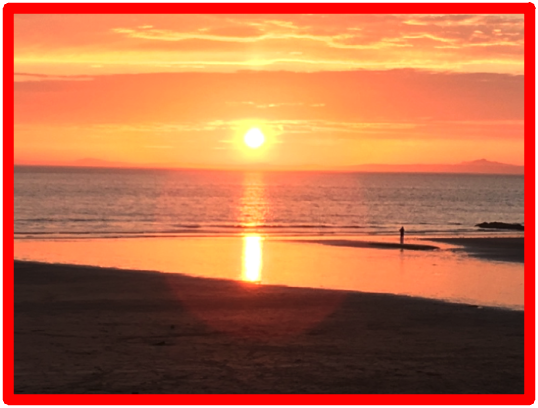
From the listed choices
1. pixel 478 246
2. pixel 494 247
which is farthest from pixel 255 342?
pixel 478 246

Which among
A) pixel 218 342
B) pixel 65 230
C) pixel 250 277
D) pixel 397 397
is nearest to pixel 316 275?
pixel 250 277

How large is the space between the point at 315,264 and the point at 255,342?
1906 cm

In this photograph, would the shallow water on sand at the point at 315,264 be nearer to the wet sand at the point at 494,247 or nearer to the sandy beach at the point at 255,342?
the wet sand at the point at 494,247

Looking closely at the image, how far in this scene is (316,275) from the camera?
3134 cm

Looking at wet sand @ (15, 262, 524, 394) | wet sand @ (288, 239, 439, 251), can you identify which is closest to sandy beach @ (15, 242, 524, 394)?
wet sand @ (15, 262, 524, 394)

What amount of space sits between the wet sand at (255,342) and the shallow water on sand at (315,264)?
3.16 m

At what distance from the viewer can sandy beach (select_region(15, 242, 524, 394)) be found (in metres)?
13.7

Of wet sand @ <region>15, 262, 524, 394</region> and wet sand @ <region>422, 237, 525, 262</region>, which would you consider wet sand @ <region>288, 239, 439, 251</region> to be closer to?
wet sand @ <region>422, 237, 525, 262</region>

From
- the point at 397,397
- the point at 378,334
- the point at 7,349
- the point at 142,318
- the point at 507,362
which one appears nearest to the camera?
the point at 7,349

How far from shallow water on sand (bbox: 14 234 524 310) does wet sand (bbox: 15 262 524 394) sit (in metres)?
3.16

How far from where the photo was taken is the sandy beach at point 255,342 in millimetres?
13711

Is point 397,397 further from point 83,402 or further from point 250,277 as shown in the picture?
point 250,277

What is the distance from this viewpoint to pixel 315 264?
35875mm

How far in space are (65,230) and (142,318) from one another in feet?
155
